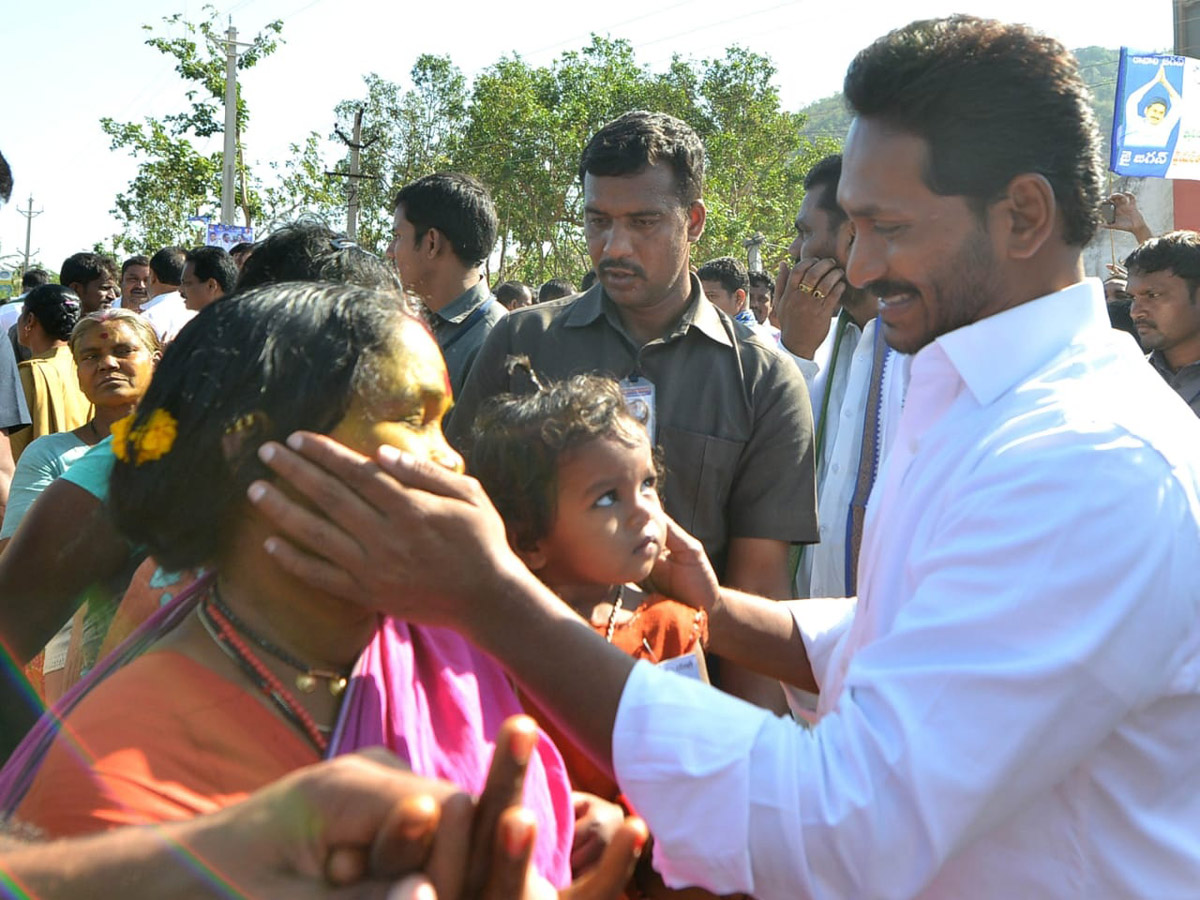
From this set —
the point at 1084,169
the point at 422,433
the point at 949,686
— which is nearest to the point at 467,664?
the point at 422,433

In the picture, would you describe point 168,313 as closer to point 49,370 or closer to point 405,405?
point 49,370

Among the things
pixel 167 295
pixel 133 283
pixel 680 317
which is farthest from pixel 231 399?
pixel 133 283

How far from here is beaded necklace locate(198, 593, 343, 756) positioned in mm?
1661

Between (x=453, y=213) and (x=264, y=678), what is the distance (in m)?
3.29

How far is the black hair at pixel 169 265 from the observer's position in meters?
8.99

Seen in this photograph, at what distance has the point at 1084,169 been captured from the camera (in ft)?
6.45

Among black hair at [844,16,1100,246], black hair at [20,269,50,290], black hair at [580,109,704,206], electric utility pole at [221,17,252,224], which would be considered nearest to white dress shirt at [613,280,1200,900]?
black hair at [844,16,1100,246]

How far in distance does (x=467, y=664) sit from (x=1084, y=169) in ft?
4.38

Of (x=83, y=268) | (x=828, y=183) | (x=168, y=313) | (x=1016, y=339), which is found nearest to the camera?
(x=1016, y=339)

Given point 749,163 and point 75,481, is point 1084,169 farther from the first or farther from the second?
point 749,163

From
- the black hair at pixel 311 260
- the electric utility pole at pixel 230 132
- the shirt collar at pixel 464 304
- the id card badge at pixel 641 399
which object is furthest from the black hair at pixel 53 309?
the electric utility pole at pixel 230 132

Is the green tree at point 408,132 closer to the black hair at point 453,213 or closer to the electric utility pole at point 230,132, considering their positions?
the electric utility pole at point 230,132

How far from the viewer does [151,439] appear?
171cm

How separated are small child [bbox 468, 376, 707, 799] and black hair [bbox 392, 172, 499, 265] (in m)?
2.16
